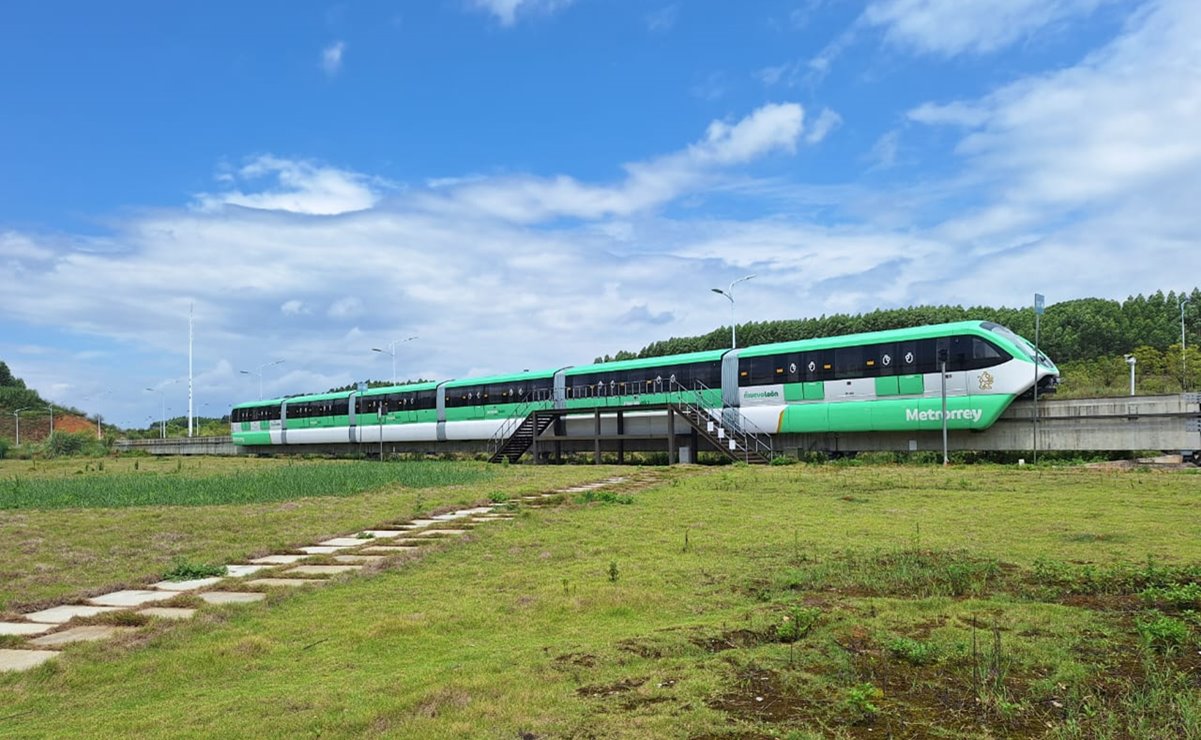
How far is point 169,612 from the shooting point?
8.68 m

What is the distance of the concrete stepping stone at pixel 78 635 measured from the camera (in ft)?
24.8

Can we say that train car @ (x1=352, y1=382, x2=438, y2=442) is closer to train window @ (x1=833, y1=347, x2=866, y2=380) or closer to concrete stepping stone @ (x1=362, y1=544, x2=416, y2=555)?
train window @ (x1=833, y1=347, x2=866, y2=380)

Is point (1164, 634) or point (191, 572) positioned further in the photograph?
point (191, 572)

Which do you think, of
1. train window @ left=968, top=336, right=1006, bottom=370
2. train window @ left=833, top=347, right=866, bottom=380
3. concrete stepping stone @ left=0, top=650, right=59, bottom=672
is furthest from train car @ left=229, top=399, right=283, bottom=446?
concrete stepping stone @ left=0, top=650, right=59, bottom=672

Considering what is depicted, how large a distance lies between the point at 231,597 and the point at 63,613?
162 centimetres

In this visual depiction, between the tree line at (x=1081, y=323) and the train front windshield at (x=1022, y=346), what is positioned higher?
the tree line at (x=1081, y=323)

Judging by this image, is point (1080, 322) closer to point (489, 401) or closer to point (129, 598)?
point (489, 401)

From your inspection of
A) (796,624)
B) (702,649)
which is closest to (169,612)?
(702,649)

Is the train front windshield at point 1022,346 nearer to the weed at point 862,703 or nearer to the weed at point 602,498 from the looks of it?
the weed at point 602,498

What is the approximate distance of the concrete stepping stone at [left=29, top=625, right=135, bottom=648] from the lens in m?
7.56

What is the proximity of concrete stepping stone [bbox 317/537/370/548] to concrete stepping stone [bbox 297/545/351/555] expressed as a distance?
81mm

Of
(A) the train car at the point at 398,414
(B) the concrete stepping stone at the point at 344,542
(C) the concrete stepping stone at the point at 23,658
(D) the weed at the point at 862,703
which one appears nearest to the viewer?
(D) the weed at the point at 862,703

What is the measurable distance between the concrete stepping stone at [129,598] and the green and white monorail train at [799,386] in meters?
24.9

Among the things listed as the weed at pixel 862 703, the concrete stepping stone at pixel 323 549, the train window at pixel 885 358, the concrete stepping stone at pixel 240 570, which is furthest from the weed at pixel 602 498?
the train window at pixel 885 358
